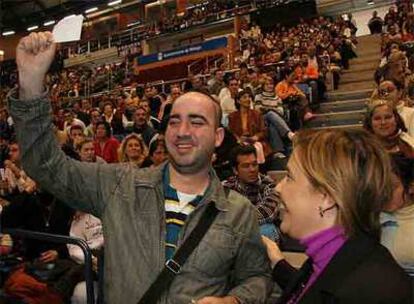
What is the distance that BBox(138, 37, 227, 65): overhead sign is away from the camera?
19.5m

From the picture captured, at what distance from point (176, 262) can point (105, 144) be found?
5291 millimetres

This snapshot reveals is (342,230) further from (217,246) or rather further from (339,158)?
(217,246)

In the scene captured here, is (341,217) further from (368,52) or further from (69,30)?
(368,52)

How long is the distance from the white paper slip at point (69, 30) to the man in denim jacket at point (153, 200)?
90 mm

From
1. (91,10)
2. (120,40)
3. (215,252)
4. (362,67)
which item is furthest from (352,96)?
(91,10)

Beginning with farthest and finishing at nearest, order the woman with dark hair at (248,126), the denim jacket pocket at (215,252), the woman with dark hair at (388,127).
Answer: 1. the woman with dark hair at (248,126)
2. the woman with dark hair at (388,127)
3. the denim jacket pocket at (215,252)

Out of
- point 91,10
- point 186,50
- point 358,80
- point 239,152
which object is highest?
point 91,10

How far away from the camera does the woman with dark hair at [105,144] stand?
21.8 feet

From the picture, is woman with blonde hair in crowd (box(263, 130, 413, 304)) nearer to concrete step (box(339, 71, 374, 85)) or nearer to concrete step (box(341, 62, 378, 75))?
concrete step (box(339, 71, 374, 85))

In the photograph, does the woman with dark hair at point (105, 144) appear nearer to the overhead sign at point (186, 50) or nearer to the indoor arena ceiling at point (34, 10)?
the overhead sign at point (186, 50)

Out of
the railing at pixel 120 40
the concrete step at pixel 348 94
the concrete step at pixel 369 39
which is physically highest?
the railing at pixel 120 40

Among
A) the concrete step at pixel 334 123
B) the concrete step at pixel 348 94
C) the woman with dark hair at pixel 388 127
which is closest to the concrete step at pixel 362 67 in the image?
the concrete step at pixel 348 94

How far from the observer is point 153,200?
6.02 ft

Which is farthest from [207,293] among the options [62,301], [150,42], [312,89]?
[150,42]
